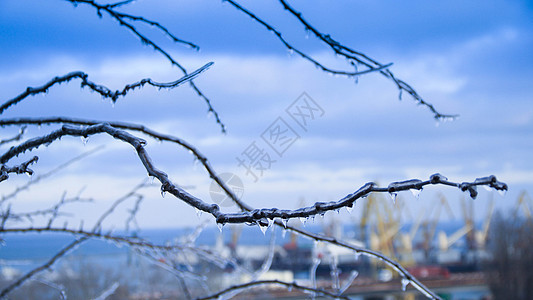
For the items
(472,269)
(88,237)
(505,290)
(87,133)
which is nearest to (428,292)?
(87,133)

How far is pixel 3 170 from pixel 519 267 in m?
14.6

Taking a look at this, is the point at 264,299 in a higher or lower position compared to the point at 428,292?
higher

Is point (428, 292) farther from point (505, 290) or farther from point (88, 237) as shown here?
point (505, 290)

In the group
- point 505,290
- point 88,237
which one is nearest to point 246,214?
point 88,237

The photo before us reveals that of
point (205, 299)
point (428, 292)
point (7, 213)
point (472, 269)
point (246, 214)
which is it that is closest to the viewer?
point (246, 214)

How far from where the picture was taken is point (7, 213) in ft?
3.33

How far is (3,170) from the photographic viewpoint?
0.54 m

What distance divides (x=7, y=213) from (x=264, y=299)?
29.2ft

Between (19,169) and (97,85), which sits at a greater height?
(97,85)

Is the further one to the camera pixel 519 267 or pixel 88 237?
pixel 519 267

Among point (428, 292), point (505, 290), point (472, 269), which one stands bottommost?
point (428, 292)

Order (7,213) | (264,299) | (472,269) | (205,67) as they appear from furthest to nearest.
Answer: (472,269)
(264,299)
(7,213)
(205,67)

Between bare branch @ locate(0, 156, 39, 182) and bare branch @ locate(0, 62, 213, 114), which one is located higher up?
bare branch @ locate(0, 62, 213, 114)

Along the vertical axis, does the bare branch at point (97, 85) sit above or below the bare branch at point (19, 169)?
above
